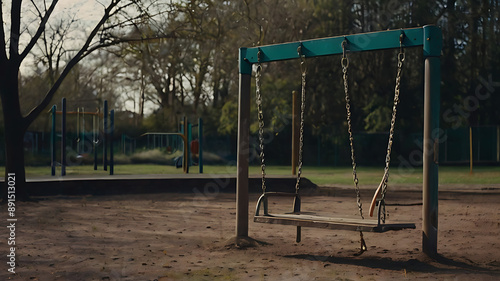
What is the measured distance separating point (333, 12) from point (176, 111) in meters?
10.7

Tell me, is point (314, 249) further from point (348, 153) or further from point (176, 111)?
point (176, 111)

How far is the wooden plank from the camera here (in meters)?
5.54

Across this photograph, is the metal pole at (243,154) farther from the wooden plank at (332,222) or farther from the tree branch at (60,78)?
the tree branch at (60,78)

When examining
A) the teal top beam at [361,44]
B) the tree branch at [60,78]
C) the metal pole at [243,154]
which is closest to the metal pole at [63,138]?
the tree branch at [60,78]

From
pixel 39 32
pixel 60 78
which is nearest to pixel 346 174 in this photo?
pixel 60 78

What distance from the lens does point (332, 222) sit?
5.84m

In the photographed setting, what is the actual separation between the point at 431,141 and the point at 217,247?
2.67m

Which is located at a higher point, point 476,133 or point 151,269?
point 476,133

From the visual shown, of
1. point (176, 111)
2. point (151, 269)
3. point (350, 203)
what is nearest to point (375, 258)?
point (151, 269)

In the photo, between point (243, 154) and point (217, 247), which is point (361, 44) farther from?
point (217, 247)

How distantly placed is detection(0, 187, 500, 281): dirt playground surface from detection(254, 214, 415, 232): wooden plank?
40cm

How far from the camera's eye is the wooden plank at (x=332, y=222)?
218 inches

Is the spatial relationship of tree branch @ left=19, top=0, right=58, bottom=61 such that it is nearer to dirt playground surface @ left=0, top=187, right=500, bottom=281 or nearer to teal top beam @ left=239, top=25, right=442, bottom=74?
dirt playground surface @ left=0, top=187, right=500, bottom=281

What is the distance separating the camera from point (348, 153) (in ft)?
97.7
